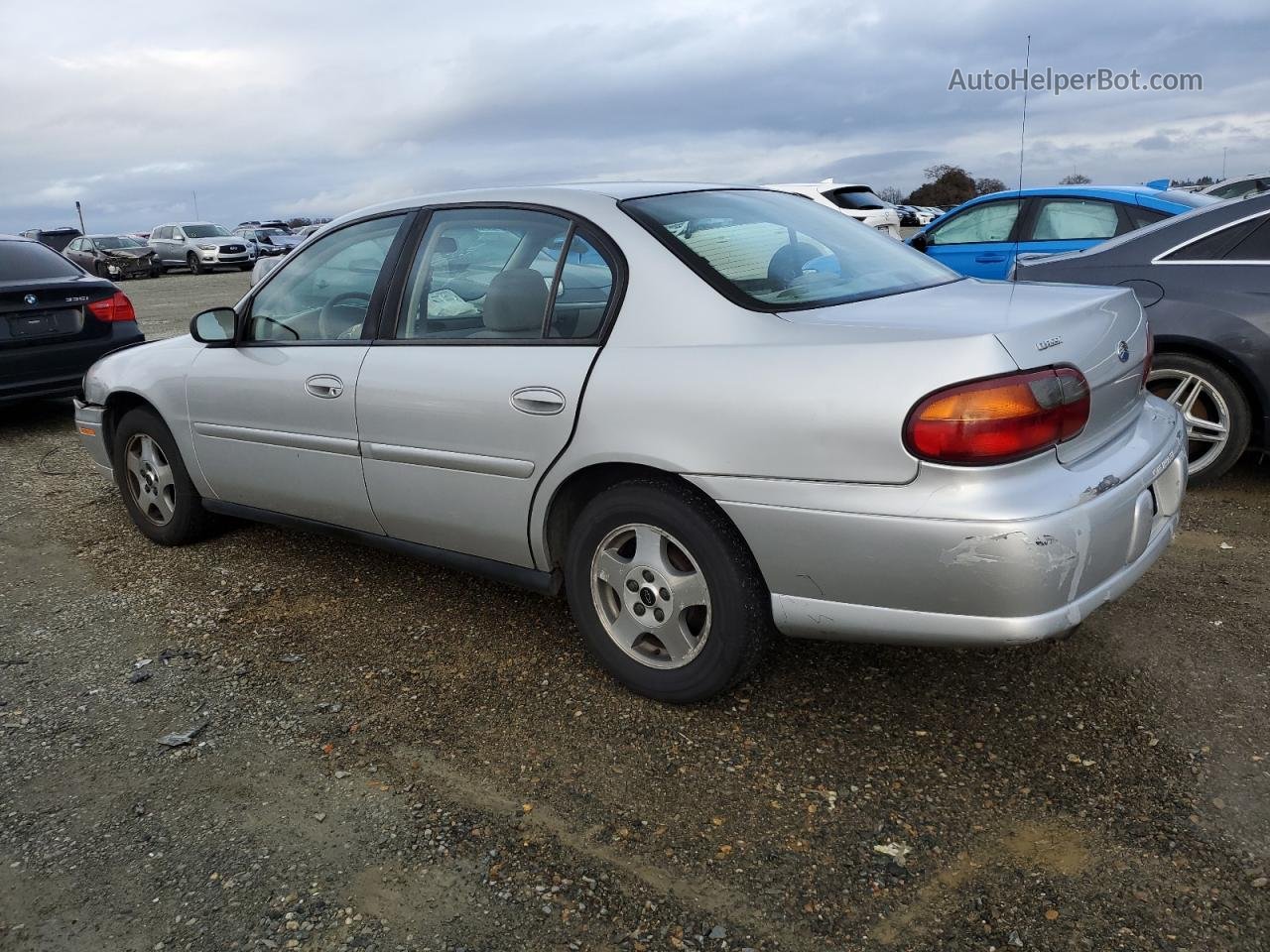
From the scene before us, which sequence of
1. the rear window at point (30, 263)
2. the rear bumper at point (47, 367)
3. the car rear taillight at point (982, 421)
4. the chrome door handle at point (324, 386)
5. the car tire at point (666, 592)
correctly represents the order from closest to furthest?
the car rear taillight at point (982, 421), the car tire at point (666, 592), the chrome door handle at point (324, 386), the rear bumper at point (47, 367), the rear window at point (30, 263)

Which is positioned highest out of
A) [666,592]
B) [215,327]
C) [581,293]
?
[581,293]

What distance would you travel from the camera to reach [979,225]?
871cm

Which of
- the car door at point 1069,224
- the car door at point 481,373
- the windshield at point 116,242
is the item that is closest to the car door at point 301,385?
the car door at point 481,373

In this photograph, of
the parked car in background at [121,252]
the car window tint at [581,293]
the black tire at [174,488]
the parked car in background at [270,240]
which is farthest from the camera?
the parked car in background at [270,240]

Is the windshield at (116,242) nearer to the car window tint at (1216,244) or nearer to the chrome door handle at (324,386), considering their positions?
the chrome door handle at (324,386)

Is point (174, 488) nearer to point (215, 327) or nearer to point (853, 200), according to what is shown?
point (215, 327)

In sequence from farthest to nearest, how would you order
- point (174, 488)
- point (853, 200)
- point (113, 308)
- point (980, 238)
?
point (853, 200), point (980, 238), point (113, 308), point (174, 488)

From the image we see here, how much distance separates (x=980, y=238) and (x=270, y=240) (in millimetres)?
31924

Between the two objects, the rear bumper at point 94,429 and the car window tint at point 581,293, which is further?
the rear bumper at point 94,429

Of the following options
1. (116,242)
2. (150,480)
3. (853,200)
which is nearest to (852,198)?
(853,200)

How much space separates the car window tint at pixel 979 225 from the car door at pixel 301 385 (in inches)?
243

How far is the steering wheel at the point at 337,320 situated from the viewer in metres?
3.78

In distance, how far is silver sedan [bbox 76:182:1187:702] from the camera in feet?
8.26

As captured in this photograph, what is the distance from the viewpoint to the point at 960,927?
7.27 ft
